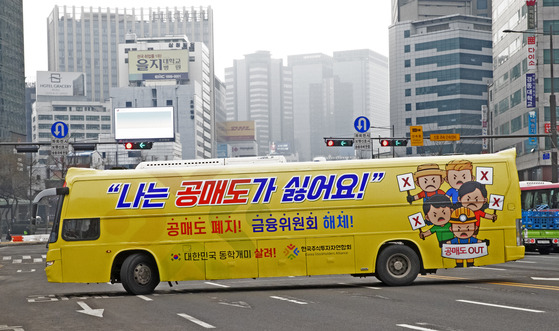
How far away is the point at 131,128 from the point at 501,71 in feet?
181

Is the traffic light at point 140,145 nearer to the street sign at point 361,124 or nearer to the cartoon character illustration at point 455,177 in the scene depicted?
the street sign at point 361,124

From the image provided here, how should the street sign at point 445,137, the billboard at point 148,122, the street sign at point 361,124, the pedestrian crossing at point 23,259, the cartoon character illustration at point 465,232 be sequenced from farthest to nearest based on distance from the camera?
the billboard at point 148,122 < the street sign at point 445,137 < the pedestrian crossing at point 23,259 < the street sign at point 361,124 < the cartoon character illustration at point 465,232

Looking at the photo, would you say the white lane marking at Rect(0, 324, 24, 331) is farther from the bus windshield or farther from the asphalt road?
the bus windshield

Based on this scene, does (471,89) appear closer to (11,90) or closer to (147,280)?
(11,90)

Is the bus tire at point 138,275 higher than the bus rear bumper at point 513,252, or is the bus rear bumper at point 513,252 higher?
the bus rear bumper at point 513,252

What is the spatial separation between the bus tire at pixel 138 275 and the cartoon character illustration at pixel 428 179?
6362 mm

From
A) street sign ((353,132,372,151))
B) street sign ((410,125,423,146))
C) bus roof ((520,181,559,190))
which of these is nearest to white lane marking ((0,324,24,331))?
bus roof ((520,181,559,190))

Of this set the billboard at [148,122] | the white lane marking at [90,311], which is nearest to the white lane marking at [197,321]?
the white lane marking at [90,311]

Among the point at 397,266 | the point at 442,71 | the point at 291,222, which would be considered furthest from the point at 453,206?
the point at 442,71

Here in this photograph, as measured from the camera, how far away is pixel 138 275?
2016 centimetres

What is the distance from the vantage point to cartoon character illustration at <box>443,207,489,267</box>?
20.2 meters

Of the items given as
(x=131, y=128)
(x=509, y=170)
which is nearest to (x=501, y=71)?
(x=131, y=128)

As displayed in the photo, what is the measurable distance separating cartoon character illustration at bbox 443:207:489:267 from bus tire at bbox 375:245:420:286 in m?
1.05

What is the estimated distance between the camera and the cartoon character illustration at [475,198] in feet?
66.7
